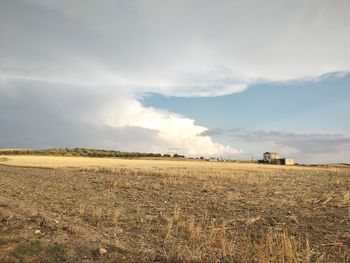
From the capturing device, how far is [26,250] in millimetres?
11492

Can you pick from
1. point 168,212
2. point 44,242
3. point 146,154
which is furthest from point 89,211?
point 146,154

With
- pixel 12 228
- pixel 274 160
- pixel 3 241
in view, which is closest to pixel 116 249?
pixel 3 241

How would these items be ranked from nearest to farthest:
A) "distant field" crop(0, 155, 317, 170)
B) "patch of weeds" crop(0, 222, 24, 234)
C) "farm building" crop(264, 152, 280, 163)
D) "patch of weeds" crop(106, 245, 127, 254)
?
"patch of weeds" crop(106, 245, 127, 254), "patch of weeds" crop(0, 222, 24, 234), "distant field" crop(0, 155, 317, 170), "farm building" crop(264, 152, 280, 163)

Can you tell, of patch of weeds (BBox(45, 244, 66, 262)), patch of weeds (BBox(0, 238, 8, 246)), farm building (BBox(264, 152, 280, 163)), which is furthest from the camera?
farm building (BBox(264, 152, 280, 163))

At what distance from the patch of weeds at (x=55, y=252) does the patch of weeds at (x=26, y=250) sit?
26 centimetres

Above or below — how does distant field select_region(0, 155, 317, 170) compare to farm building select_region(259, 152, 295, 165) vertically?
below

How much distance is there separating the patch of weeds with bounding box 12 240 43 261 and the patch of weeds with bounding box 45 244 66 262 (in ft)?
0.86

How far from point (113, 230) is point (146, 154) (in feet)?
542

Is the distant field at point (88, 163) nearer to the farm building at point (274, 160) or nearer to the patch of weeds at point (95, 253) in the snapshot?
the patch of weeds at point (95, 253)

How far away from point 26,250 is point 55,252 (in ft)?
2.59

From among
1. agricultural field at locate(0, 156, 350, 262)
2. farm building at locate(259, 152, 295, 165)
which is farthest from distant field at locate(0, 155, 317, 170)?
farm building at locate(259, 152, 295, 165)

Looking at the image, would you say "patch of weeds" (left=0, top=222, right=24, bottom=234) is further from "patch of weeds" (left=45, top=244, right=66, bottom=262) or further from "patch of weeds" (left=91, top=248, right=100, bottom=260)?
"patch of weeds" (left=91, top=248, right=100, bottom=260)

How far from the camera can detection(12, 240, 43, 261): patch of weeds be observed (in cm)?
1117

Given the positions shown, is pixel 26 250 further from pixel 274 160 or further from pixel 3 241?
pixel 274 160
